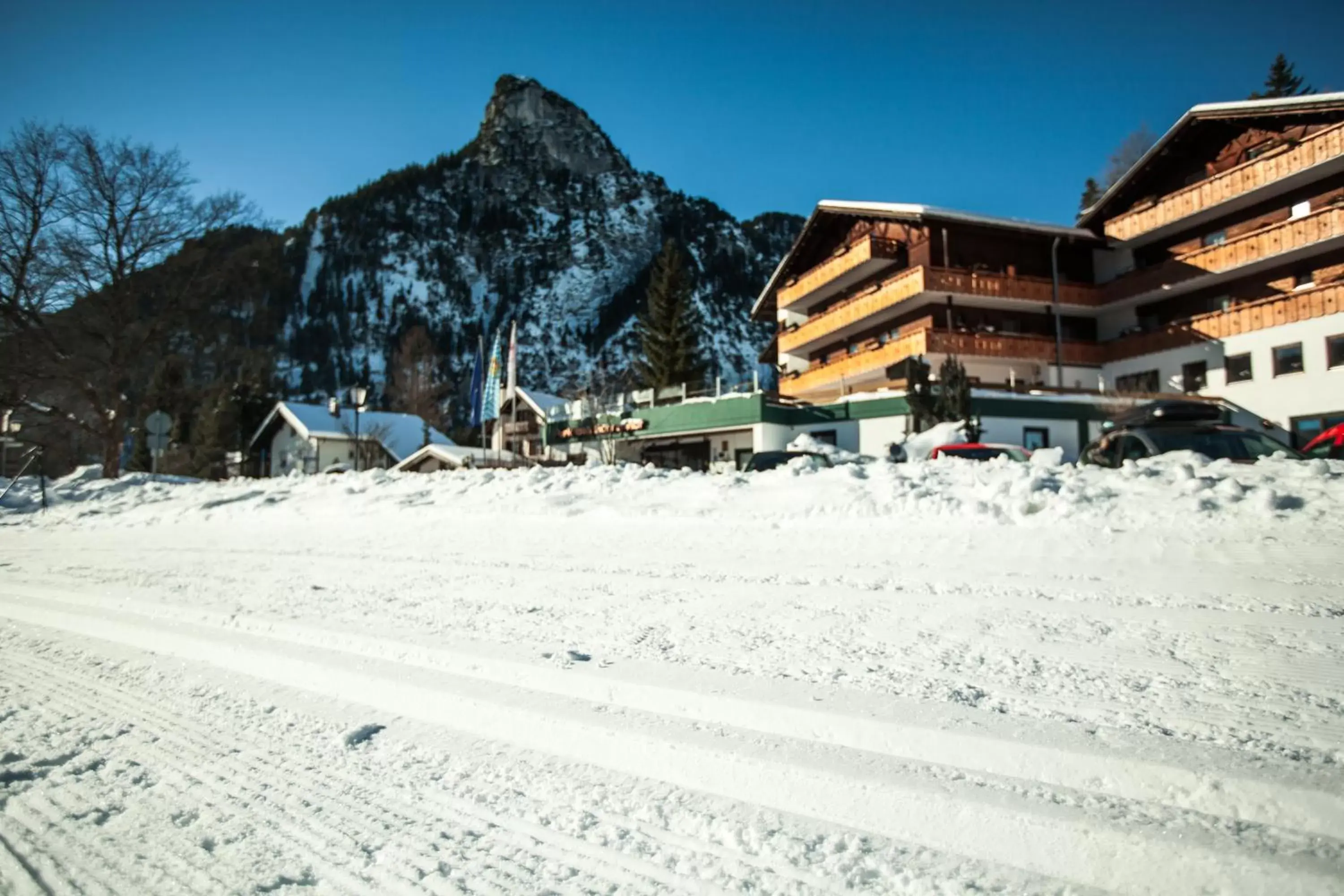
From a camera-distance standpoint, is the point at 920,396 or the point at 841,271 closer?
the point at 920,396

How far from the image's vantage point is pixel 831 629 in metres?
4.11

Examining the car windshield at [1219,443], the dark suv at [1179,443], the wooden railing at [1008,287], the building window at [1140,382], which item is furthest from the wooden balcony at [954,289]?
the car windshield at [1219,443]

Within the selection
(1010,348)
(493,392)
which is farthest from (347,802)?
(493,392)

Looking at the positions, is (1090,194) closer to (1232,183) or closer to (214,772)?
(1232,183)

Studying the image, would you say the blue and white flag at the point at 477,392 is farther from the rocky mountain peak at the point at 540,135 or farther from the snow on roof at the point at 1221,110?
the rocky mountain peak at the point at 540,135

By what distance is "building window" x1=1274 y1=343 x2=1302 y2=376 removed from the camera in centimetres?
2333

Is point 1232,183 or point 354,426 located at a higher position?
point 1232,183

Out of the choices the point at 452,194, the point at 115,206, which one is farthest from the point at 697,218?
the point at 115,206

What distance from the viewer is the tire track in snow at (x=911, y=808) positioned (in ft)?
6.23

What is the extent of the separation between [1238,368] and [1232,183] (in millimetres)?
6801

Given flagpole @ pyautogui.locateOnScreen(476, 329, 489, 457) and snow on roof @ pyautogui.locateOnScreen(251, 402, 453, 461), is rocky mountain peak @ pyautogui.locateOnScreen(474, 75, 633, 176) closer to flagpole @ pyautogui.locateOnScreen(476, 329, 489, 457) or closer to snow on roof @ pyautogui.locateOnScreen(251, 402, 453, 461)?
snow on roof @ pyautogui.locateOnScreen(251, 402, 453, 461)

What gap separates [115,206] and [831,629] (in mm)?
29106

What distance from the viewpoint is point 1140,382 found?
2866 centimetres

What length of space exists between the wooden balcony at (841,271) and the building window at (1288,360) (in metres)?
14.3
